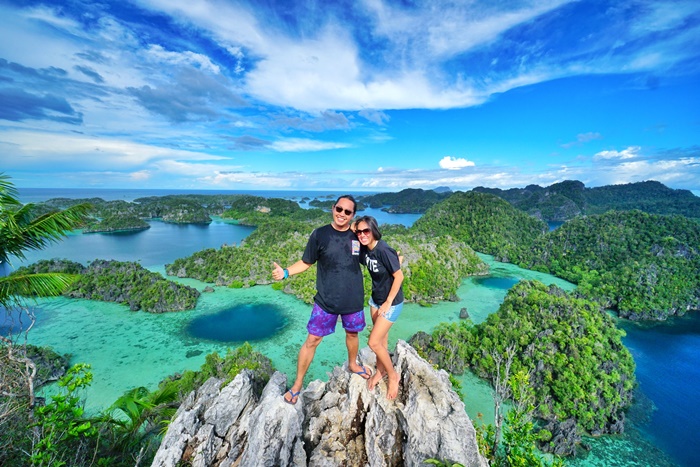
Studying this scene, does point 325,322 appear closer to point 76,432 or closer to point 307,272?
point 76,432

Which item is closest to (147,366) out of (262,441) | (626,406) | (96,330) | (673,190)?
(96,330)

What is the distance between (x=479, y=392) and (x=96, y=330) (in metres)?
38.5

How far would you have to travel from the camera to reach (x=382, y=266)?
5516 mm

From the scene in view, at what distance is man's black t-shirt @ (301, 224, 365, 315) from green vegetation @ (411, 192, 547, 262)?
244 feet

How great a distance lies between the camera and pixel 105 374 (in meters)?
23.8

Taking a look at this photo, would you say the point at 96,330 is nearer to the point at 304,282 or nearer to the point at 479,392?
the point at 304,282

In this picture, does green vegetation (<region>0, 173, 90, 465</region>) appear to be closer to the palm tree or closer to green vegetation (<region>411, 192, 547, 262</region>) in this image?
the palm tree

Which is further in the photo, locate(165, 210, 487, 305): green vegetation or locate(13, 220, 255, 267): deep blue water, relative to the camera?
locate(13, 220, 255, 267): deep blue water

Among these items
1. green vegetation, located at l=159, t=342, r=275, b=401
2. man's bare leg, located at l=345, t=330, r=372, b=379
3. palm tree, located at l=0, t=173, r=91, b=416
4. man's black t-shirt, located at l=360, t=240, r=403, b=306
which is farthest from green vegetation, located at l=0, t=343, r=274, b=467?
green vegetation, located at l=159, t=342, r=275, b=401

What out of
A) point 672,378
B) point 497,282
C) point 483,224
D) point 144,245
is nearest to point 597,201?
point 483,224

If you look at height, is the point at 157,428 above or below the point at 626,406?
above

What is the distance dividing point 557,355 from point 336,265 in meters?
26.5

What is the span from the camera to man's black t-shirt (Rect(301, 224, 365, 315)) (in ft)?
18.0

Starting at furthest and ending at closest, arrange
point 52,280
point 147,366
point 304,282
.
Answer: point 304,282
point 147,366
point 52,280
